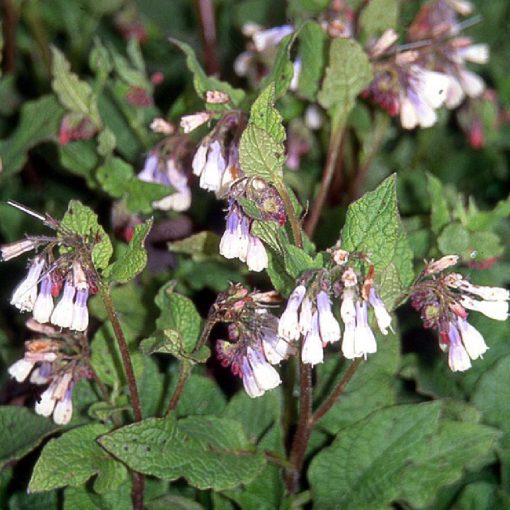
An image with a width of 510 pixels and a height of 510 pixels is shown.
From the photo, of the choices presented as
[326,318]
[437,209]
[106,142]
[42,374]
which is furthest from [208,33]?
[326,318]

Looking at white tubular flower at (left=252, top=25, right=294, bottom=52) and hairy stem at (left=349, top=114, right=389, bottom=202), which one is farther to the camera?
hairy stem at (left=349, top=114, right=389, bottom=202)

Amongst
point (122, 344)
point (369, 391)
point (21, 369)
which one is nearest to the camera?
point (122, 344)

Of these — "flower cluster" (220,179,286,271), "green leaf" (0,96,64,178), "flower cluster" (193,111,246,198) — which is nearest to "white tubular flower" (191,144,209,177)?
"flower cluster" (193,111,246,198)

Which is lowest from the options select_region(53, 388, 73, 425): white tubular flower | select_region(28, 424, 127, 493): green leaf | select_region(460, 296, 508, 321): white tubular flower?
select_region(28, 424, 127, 493): green leaf

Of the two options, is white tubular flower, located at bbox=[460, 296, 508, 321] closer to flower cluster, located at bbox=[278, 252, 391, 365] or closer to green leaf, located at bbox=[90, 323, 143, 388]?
flower cluster, located at bbox=[278, 252, 391, 365]

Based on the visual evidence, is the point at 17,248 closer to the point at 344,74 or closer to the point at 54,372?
the point at 54,372

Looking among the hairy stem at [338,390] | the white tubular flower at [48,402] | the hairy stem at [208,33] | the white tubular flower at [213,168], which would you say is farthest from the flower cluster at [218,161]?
the hairy stem at [208,33]

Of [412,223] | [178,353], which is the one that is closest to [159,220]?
[412,223]
